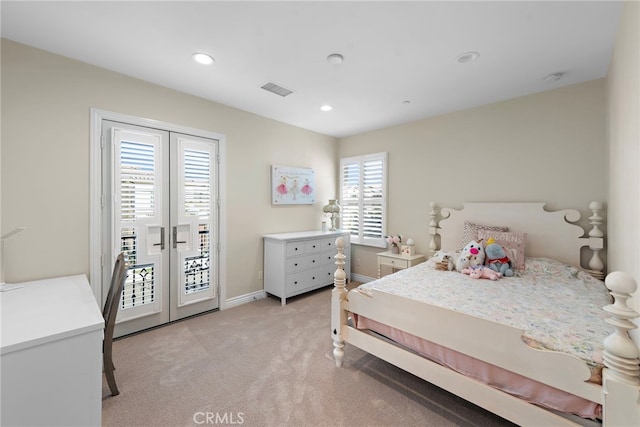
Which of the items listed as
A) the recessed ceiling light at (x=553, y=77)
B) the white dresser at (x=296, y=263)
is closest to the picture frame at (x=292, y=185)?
the white dresser at (x=296, y=263)

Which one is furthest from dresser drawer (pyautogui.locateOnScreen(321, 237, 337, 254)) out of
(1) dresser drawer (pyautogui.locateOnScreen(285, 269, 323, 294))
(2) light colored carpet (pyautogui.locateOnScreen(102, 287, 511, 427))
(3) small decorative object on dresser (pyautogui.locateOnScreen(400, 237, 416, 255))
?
(2) light colored carpet (pyautogui.locateOnScreen(102, 287, 511, 427))

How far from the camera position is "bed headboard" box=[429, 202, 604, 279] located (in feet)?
8.14

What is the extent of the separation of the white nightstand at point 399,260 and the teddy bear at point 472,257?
0.87 meters

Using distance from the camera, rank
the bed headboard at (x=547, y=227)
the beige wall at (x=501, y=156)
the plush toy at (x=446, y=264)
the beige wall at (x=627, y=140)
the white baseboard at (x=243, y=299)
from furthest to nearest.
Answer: the white baseboard at (x=243, y=299) < the plush toy at (x=446, y=264) < the beige wall at (x=501, y=156) < the bed headboard at (x=547, y=227) < the beige wall at (x=627, y=140)

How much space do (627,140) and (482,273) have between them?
1.37m

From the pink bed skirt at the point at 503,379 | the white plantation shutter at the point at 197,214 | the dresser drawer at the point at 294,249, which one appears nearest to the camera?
the pink bed skirt at the point at 503,379

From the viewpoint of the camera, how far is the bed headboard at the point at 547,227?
97.7 inches

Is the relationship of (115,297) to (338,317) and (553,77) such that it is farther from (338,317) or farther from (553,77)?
(553,77)

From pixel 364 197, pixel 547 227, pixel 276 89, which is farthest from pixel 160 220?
pixel 547 227

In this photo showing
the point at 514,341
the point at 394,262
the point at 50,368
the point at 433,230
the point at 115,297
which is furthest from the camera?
the point at 394,262

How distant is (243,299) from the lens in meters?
3.42

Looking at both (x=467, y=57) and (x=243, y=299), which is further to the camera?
(x=243, y=299)

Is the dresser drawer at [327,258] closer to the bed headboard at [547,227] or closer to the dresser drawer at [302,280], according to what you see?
the dresser drawer at [302,280]

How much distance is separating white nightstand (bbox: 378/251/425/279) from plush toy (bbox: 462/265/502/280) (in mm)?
1021
